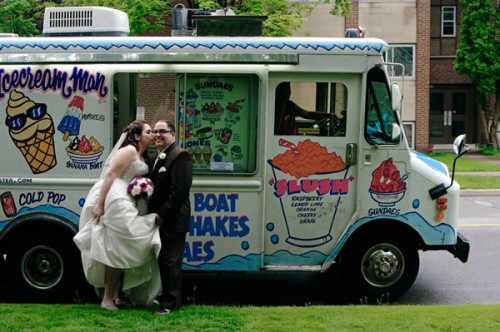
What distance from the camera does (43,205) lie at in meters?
7.66

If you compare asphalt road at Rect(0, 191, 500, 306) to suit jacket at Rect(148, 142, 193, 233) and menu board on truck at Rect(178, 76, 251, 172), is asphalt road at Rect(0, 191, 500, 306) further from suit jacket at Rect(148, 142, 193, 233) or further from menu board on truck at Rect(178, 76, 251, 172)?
menu board on truck at Rect(178, 76, 251, 172)

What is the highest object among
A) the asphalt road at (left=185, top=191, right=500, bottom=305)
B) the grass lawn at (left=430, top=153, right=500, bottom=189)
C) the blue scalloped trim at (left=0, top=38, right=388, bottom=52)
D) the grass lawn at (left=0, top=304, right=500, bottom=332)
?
the blue scalloped trim at (left=0, top=38, right=388, bottom=52)

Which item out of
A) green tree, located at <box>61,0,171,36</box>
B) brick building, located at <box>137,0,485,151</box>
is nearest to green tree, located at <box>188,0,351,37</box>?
green tree, located at <box>61,0,171,36</box>

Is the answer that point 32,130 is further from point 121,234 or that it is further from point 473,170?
point 473,170

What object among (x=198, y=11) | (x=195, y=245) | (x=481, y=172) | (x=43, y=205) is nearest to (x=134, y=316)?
(x=195, y=245)

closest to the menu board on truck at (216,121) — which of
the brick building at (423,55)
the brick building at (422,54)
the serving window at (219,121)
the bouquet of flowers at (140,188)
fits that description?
the serving window at (219,121)

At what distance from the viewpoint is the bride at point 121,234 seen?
6664mm

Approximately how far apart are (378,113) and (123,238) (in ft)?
9.61

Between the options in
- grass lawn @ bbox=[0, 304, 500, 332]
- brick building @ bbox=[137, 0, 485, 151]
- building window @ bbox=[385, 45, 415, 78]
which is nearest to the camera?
grass lawn @ bbox=[0, 304, 500, 332]

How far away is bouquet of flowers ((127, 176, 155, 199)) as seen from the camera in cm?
666

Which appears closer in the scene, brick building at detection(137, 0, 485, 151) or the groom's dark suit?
the groom's dark suit

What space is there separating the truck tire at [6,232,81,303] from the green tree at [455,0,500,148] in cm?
2431

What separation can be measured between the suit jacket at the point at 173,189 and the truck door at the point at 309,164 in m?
1.18

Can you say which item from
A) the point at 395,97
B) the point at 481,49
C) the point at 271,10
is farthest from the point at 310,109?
the point at 481,49
